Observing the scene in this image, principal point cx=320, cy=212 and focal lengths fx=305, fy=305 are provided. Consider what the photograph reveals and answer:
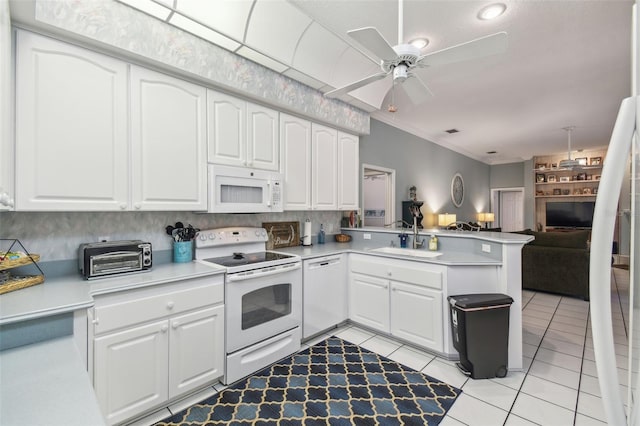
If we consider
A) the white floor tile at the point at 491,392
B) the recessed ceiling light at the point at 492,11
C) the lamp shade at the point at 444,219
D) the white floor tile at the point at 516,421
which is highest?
the recessed ceiling light at the point at 492,11

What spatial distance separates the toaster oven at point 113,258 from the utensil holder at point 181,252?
0.31 m

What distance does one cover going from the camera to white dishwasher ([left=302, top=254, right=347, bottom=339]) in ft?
9.53

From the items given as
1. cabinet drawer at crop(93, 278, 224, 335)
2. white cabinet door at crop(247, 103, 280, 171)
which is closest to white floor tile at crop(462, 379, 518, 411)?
cabinet drawer at crop(93, 278, 224, 335)

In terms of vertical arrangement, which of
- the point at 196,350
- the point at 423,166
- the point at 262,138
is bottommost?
the point at 196,350

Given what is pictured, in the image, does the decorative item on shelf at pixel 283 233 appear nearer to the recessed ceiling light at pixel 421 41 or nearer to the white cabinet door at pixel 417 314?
the white cabinet door at pixel 417 314

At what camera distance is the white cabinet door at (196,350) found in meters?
2.00

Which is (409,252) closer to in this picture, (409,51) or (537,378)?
(537,378)

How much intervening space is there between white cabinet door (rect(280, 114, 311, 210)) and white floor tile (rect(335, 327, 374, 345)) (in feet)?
4.51

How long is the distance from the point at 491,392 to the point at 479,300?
0.63m

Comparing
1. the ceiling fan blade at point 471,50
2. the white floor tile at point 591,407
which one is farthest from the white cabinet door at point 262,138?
the white floor tile at point 591,407

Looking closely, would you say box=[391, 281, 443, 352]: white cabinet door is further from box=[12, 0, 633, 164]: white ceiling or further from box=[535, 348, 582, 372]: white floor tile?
box=[12, 0, 633, 164]: white ceiling

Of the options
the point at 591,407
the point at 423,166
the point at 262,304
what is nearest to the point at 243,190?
the point at 262,304

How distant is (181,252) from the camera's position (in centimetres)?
249

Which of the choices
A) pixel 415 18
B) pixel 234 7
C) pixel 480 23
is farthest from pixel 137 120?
pixel 480 23
